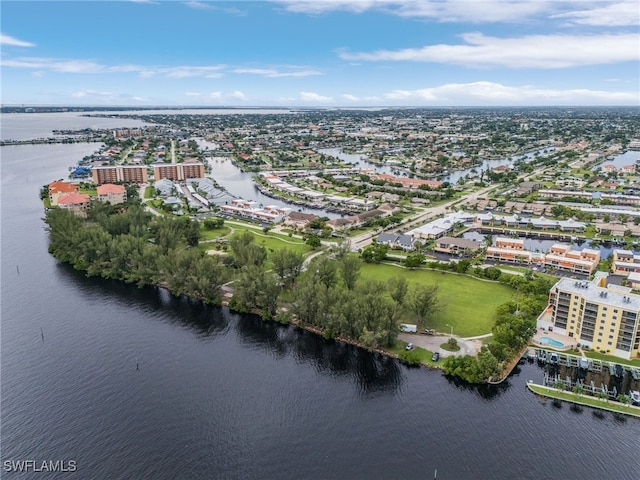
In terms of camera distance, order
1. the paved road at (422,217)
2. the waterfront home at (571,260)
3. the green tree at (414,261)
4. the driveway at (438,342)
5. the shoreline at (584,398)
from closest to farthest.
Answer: the shoreline at (584,398)
the driveway at (438,342)
the waterfront home at (571,260)
the green tree at (414,261)
the paved road at (422,217)

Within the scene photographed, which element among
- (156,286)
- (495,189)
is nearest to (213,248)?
(156,286)

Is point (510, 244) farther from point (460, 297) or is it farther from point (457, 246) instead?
point (460, 297)

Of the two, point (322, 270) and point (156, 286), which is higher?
point (322, 270)

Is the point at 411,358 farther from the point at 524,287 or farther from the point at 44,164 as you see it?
the point at 44,164

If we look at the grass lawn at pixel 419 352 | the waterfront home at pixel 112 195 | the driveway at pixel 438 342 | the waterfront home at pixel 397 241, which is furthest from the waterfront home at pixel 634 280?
the waterfront home at pixel 112 195

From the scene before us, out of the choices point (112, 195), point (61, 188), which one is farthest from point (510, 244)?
point (61, 188)

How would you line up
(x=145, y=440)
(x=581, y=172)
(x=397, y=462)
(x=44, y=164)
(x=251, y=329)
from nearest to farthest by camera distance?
(x=397, y=462), (x=145, y=440), (x=251, y=329), (x=581, y=172), (x=44, y=164)

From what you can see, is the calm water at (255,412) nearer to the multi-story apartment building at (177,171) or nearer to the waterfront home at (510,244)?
the waterfront home at (510,244)
